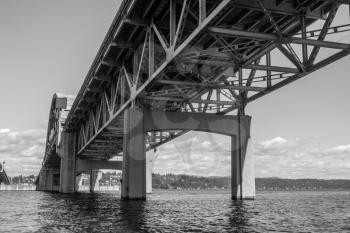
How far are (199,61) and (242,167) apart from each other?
1543 centimetres

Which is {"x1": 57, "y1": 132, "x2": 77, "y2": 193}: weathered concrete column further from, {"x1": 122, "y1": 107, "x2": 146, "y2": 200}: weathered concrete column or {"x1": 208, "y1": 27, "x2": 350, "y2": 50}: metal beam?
{"x1": 208, "y1": 27, "x2": 350, "y2": 50}: metal beam

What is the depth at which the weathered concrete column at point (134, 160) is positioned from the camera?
107 feet

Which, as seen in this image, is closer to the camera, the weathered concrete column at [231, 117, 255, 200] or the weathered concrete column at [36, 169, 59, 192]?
the weathered concrete column at [231, 117, 255, 200]

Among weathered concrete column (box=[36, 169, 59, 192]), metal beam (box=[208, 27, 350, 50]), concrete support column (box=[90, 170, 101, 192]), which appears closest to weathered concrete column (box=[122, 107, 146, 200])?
metal beam (box=[208, 27, 350, 50])

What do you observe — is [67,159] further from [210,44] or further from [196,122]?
[210,44]

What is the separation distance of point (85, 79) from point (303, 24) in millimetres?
26808

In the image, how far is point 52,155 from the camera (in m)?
105

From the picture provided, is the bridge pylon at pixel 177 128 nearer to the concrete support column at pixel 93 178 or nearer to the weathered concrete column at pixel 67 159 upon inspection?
the weathered concrete column at pixel 67 159

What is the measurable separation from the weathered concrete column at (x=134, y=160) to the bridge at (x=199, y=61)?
0.07 m

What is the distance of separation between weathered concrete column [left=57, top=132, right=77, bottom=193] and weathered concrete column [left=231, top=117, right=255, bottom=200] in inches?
1828

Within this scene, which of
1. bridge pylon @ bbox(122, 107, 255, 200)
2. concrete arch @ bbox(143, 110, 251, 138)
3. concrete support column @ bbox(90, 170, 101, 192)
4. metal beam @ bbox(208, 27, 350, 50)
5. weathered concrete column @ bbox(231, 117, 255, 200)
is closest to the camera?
metal beam @ bbox(208, 27, 350, 50)

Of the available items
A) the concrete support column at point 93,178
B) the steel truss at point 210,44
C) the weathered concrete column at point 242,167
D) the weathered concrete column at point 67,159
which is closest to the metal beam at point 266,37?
the steel truss at point 210,44

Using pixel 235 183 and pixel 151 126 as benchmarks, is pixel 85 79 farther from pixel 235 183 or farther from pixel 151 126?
pixel 235 183

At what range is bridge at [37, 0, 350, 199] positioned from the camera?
21.6m
